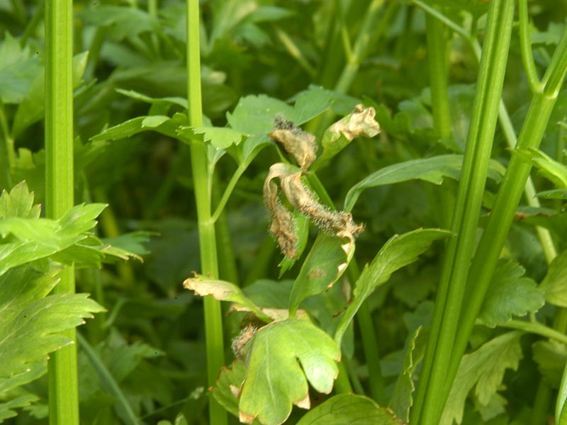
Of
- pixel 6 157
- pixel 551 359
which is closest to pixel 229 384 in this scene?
pixel 551 359

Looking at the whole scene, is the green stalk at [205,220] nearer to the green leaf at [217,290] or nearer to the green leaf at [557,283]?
the green leaf at [217,290]

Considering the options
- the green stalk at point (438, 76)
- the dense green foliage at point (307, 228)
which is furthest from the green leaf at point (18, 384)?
the green stalk at point (438, 76)

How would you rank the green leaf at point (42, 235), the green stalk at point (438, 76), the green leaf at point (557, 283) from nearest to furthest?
the green leaf at point (42, 235) < the green leaf at point (557, 283) < the green stalk at point (438, 76)

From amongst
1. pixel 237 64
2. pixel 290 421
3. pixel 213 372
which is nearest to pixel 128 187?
pixel 237 64

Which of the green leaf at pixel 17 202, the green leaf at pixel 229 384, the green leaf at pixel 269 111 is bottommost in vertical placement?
the green leaf at pixel 229 384

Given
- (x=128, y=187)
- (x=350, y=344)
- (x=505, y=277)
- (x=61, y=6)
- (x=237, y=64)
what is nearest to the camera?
(x=61, y=6)

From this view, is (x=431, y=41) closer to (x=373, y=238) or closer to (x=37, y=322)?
(x=373, y=238)
